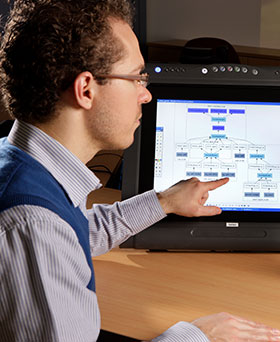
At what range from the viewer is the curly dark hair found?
100 centimetres

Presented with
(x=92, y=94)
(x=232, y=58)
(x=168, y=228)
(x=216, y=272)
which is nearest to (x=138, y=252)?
(x=168, y=228)

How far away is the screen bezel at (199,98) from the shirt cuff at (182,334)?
404mm

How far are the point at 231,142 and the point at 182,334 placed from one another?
22.3 inches

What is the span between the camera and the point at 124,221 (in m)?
1.37

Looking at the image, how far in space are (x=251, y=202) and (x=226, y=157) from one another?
0.47 ft

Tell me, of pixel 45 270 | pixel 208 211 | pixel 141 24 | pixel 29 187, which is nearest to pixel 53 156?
pixel 29 187

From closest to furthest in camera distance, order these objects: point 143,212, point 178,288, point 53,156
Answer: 1. point 53,156
2. point 178,288
3. point 143,212

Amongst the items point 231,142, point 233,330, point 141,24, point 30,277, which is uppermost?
point 141,24

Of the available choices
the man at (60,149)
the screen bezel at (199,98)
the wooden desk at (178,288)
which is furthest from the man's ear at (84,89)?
the wooden desk at (178,288)

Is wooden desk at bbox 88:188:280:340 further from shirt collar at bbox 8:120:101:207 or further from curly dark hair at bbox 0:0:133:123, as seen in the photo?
curly dark hair at bbox 0:0:133:123

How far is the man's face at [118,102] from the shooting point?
1046 millimetres

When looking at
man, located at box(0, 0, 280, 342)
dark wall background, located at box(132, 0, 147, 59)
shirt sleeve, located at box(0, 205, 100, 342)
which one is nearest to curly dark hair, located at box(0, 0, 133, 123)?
man, located at box(0, 0, 280, 342)

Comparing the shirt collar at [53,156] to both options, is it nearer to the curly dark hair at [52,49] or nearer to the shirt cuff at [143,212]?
the curly dark hair at [52,49]

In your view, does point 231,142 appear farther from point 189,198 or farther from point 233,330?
point 233,330
